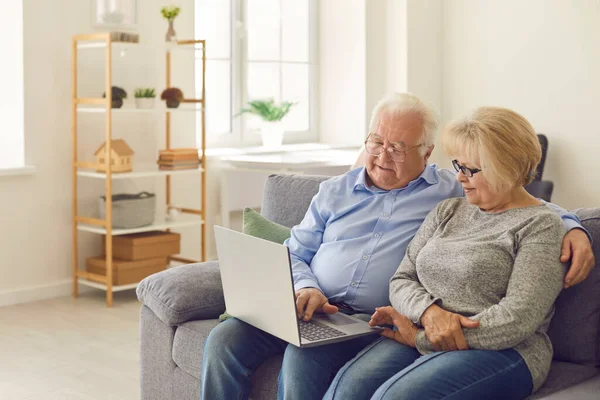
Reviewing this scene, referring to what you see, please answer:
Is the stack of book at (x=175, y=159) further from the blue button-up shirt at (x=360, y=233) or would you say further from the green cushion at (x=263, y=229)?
the blue button-up shirt at (x=360, y=233)

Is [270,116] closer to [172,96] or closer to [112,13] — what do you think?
[172,96]

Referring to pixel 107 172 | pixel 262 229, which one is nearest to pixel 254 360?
pixel 262 229

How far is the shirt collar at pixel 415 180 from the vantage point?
2396 millimetres

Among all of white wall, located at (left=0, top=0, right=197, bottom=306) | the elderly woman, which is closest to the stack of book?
white wall, located at (left=0, top=0, right=197, bottom=306)

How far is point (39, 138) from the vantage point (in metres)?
4.53

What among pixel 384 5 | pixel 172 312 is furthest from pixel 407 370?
pixel 384 5

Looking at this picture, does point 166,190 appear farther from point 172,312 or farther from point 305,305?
point 305,305

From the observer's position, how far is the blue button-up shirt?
229 cm

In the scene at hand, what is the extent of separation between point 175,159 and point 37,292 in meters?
1.04

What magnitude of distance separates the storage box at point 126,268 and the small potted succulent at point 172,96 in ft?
2.87

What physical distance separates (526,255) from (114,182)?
3.36 metres

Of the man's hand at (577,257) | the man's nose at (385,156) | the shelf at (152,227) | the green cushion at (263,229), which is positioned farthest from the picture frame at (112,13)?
the man's hand at (577,257)

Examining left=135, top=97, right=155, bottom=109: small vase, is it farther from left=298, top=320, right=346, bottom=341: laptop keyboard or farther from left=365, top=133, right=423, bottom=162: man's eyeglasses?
left=298, top=320, right=346, bottom=341: laptop keyboard

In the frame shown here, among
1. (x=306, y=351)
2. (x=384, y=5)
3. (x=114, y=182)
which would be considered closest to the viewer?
(x=306, y=351)
